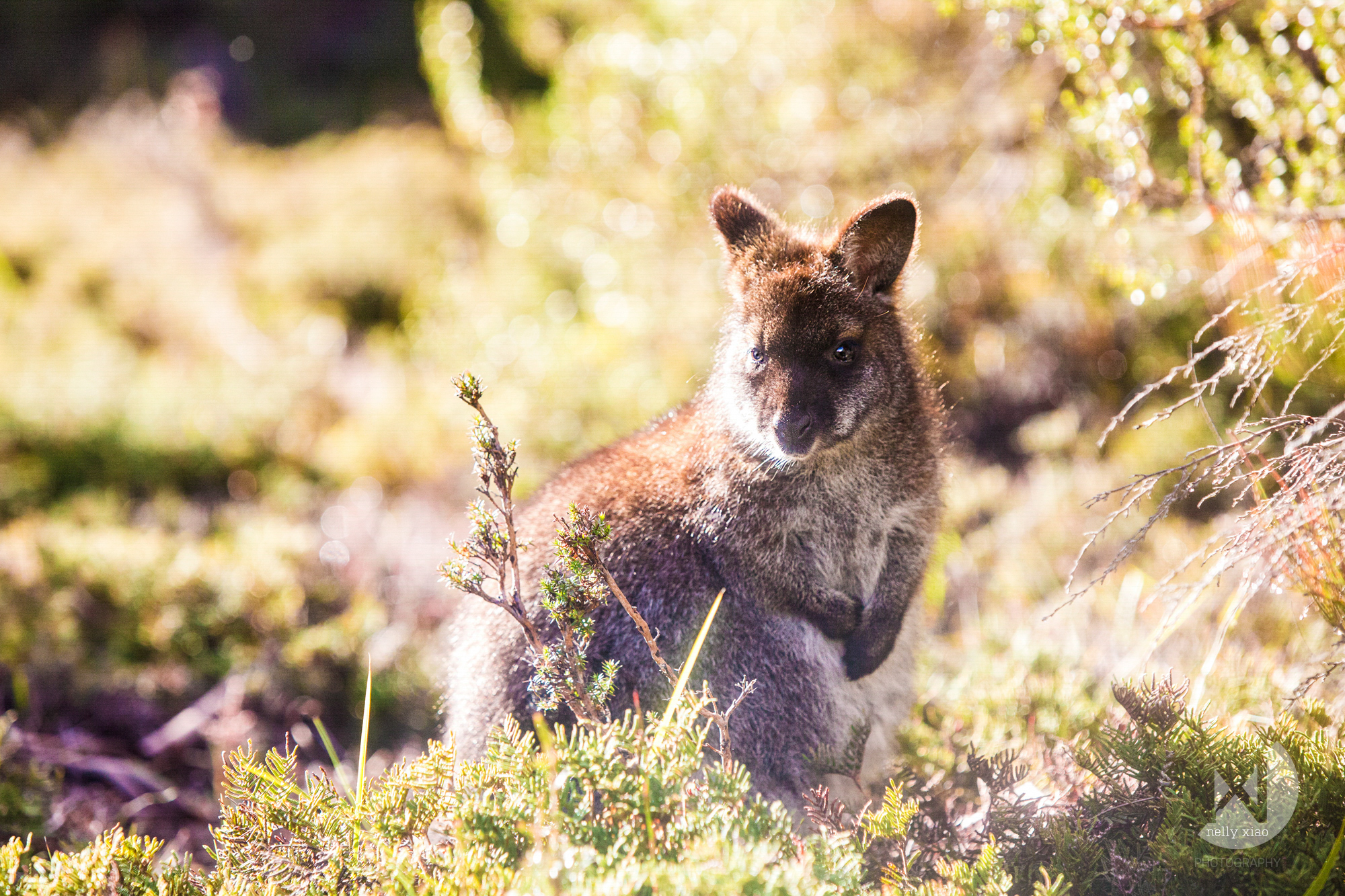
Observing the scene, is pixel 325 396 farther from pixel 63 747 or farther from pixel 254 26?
pixel 254 26

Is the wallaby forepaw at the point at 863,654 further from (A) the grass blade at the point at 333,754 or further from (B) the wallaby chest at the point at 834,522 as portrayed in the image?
(A) the grass blade at the point at 333,754

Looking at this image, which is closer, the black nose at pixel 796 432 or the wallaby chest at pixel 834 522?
the black nose at pixel 796 432

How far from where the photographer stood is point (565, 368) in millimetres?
6316

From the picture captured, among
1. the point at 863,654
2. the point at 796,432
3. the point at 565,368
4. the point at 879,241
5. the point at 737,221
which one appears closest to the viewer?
the point at 796,432

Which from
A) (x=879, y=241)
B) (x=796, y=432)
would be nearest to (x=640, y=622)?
(x=796, y=432)

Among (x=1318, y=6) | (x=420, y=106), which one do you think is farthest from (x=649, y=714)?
(x=420, y=106)

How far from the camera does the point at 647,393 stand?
6004mm

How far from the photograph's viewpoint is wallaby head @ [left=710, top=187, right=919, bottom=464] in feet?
8.68

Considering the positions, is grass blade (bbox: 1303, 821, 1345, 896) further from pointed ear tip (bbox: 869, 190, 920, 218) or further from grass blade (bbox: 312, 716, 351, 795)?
grass blade (bbox: 312, 716, 351, 795)

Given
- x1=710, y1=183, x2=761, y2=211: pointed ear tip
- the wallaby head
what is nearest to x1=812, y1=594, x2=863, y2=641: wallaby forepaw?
the wallaby head

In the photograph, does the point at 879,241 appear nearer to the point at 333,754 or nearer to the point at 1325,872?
the point at 1325,872

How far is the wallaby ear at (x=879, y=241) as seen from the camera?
2.66 metres

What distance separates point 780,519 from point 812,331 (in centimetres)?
58

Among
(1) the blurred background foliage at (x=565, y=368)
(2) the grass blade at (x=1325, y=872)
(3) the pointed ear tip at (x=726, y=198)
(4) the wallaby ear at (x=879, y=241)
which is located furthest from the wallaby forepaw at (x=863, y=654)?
(3) the pointed ear tip at (x=726, y=198)
